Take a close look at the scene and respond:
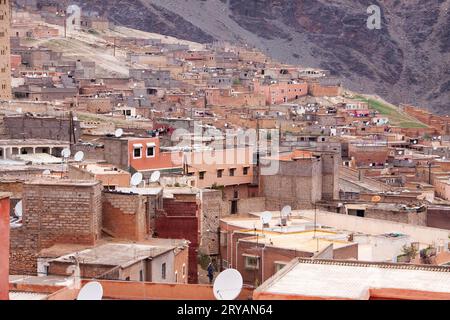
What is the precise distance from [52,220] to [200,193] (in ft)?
20.2

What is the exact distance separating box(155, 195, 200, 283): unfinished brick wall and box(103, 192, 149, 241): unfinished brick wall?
133cm

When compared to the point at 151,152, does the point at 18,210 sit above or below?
above

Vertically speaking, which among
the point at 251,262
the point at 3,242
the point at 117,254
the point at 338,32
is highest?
the point at 338,32

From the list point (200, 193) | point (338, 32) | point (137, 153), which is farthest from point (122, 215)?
point (338, 32)

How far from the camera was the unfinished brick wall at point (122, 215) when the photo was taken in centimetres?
1492

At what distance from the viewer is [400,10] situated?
474ft

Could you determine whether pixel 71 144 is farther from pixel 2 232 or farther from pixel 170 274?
pixel 2 232

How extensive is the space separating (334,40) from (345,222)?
359 feet

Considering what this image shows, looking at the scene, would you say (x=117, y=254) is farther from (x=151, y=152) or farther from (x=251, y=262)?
(x=151, y=152)

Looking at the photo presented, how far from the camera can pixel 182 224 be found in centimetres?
1684

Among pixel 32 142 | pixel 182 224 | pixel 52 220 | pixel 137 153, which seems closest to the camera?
pixel 52 220

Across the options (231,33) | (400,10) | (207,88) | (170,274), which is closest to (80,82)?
(207,88)

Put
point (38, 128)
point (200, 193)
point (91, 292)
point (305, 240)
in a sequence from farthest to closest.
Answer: point (38, 128), point (200, 193), point (305, 240), point (91, 292)

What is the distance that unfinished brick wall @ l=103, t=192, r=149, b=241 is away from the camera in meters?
14.9
